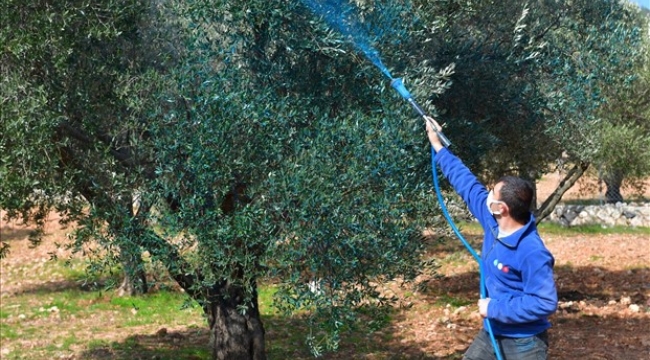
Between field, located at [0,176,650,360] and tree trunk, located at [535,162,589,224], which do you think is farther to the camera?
tree trunk, located at [535,162,589,224]

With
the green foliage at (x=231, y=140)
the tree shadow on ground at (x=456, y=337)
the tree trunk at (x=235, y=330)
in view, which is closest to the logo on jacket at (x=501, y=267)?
the green foliage at (x=231, y=140)

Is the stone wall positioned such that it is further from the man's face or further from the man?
the man's face

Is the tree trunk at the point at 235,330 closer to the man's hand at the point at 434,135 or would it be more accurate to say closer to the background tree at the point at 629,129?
the man's hand at the point at 434,135

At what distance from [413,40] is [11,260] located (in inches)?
617

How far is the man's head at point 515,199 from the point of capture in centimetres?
490

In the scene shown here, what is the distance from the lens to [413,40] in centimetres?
759

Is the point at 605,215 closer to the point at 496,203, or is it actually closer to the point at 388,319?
the point at 388,319

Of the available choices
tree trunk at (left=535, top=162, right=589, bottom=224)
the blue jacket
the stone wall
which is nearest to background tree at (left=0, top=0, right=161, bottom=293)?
the blue jacket

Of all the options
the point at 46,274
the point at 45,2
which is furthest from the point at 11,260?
the point at 45,2

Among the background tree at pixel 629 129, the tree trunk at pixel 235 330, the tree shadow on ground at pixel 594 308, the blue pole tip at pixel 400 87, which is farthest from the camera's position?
the background tree at pixel 629 129

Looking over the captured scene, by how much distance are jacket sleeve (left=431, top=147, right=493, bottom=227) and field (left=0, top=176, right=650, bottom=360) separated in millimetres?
2995

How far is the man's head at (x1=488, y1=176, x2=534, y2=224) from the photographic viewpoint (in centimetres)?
490

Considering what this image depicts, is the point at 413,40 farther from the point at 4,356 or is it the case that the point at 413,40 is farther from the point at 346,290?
the point at 4,356

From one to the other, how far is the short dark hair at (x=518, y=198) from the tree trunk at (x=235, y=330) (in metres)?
4.26
